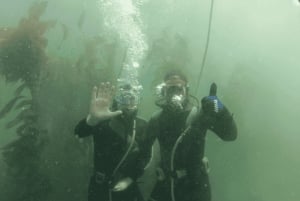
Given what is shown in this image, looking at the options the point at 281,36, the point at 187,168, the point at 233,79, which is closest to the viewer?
the point at 187,168

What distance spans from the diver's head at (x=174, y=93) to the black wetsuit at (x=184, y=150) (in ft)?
→ 0.62

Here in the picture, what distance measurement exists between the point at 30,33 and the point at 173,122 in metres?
4.25

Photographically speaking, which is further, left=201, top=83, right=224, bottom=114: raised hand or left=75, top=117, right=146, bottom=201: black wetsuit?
left=75, top=117, right=146, bottom=201: black wetsuit

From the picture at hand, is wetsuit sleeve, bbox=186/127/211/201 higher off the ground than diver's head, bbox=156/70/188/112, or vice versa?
diver's head, bbox=156/70/188/112

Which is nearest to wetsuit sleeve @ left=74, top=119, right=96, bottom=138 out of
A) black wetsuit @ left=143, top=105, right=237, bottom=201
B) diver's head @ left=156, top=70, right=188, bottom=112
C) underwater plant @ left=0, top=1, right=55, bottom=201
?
black wetsuit @ left=143, top=105, right=237, bottom=201

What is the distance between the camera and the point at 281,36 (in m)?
29.1

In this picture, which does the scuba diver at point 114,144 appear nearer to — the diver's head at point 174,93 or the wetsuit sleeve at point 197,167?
the diver's head at point 174,93

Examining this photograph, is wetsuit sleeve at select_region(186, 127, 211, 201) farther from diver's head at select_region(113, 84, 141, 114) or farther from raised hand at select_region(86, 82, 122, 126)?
raised hand at select_region(86, 82, 122, 126)

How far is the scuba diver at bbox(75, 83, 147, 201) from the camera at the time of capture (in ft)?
15.9

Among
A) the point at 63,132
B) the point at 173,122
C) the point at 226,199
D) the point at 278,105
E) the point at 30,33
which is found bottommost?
the point at 226,199

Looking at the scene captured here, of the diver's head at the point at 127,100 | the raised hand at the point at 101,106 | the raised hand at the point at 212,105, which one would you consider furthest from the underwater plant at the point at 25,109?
the raised hand at the point at 212,105

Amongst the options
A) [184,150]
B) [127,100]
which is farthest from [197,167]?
[127,100]

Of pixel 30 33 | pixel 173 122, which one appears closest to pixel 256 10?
pixel 30 33

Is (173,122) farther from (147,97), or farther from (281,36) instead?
(281,36)
